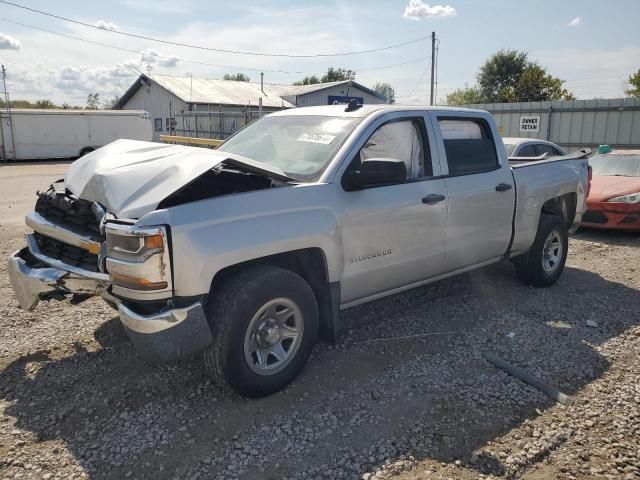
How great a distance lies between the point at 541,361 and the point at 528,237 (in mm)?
1790

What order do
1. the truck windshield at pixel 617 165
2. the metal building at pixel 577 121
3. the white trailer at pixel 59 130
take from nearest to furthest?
1. the truck windshield at pixel 617 165
2. the metal building at pixel 577 121
3. the white trailer at pixel 59 130

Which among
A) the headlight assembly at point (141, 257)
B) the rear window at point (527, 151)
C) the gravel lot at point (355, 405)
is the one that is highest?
the rear window at point (527, 151)

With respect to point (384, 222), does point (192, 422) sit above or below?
below

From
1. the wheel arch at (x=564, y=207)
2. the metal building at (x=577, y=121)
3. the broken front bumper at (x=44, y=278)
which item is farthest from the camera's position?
the metal building at (x=577, y=121)

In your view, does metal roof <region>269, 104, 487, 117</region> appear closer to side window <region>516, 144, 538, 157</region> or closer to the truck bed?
the truck bed

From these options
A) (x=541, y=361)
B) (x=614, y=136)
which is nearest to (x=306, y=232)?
(x=541, y=361)

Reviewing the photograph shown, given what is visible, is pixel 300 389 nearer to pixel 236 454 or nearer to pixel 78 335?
pixel 236 454

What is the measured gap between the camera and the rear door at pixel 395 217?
3889 mm

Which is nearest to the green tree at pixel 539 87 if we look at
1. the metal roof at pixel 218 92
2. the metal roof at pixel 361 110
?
the metal roof at pixel 218 92

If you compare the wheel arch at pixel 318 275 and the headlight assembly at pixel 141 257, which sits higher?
the headlight assembly at pixel 141 257

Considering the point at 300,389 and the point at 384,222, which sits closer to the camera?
the point at 300,389

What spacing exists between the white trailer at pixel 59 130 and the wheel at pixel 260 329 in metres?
25.1

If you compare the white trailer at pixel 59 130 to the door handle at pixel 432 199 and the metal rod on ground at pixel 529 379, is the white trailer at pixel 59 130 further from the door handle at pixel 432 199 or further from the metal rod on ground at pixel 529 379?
the metal rod on ground at pixel 529 379

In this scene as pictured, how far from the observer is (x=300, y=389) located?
371 cm
